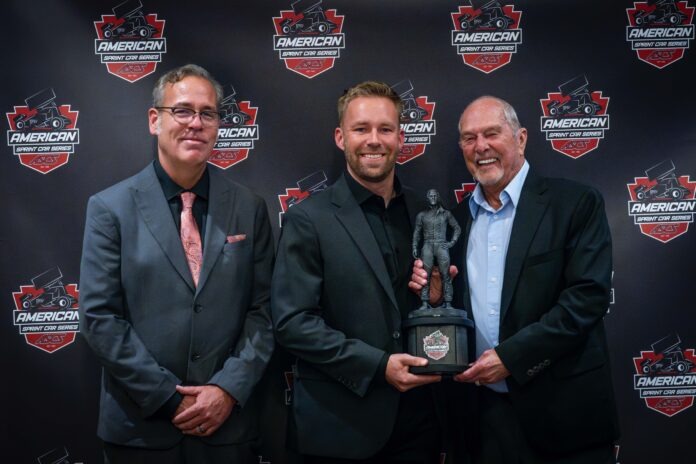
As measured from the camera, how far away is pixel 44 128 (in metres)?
3.44

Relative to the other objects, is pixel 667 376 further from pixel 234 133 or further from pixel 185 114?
pixel 185 114

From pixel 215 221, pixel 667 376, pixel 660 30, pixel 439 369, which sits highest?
pixel 660 30

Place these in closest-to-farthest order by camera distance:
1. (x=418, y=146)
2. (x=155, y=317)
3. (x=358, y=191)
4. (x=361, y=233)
Result: (x=155, y=317), (x=361, y=233), (x=358, y=191), (x=418, y=146)

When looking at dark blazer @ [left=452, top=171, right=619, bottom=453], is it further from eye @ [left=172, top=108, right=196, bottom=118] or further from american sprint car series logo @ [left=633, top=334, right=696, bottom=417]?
eye @ [left=172, top=108, right=196, bottom=118]

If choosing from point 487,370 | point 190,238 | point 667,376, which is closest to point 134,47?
point 190,238

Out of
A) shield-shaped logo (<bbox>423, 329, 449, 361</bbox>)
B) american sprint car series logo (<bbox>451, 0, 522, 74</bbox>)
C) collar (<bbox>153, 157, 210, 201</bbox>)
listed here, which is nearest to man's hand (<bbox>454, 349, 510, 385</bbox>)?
shield-shaped logo (<bbox>423, 329, 449, 361</bbox>)

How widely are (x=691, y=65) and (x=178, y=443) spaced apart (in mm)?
3206

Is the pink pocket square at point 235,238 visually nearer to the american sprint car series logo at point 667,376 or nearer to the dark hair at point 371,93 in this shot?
the dark hair at point 371,93

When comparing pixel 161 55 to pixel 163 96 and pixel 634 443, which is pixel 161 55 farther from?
pixel 634 443

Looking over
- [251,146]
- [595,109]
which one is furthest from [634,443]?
[251,146]

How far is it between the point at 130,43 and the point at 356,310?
1931 mm

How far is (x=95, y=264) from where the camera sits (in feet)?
8.75

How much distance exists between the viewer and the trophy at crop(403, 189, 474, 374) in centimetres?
259

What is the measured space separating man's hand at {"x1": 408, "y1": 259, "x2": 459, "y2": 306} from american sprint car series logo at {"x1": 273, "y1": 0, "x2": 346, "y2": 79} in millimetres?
1305
